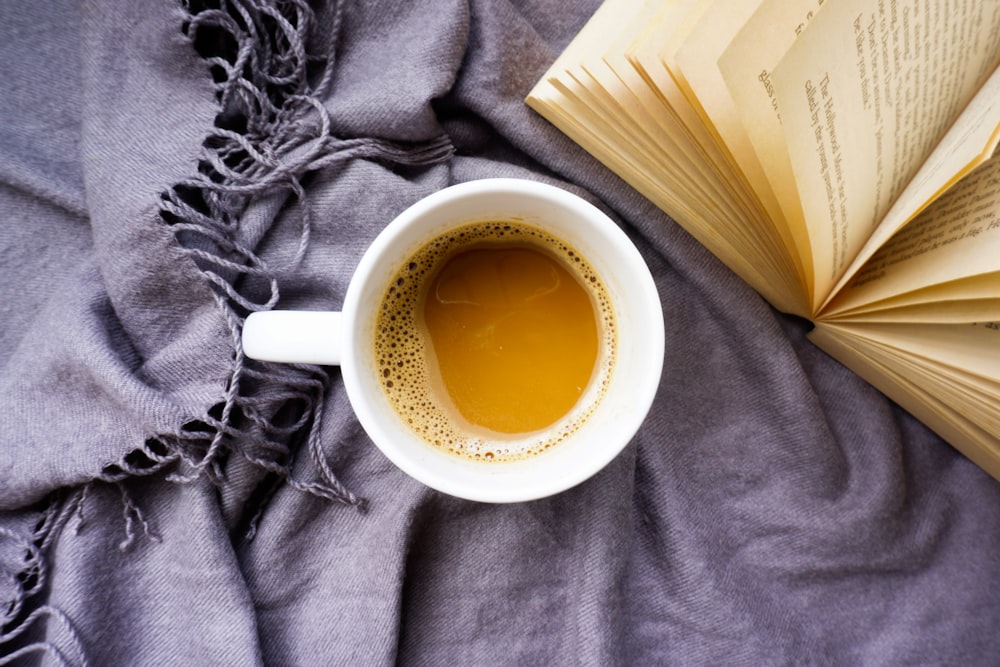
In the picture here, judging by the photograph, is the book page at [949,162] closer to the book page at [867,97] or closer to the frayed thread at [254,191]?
the book page at [867,97]

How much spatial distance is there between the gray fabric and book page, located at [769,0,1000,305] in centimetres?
18

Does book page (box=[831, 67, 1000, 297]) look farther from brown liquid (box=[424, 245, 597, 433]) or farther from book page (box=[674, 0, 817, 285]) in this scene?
brown liquid (box=[424, 245, 597, 433])

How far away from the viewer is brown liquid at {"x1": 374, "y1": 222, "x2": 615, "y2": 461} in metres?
0.80

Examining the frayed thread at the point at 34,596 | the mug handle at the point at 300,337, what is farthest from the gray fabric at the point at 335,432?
the mug handle at the point at 300,337

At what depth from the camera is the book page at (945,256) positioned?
691 millimetres

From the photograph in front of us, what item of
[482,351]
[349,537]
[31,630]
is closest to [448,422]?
[482,351]

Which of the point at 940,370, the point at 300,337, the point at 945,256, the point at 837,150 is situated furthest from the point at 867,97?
the point at 300,337

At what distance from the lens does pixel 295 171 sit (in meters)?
0.81

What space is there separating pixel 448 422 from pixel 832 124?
512 millimetres

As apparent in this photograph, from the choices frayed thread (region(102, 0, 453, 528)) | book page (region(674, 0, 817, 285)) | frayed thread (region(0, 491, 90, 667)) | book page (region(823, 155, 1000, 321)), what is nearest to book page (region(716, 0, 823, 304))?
book page (region(674, 0, 817, 285))

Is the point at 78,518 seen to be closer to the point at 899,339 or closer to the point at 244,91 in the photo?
the point at 244,91

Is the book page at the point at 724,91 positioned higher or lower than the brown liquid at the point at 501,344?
higher

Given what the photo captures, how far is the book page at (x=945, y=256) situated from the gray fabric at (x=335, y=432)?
13cm

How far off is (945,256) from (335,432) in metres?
0.71
